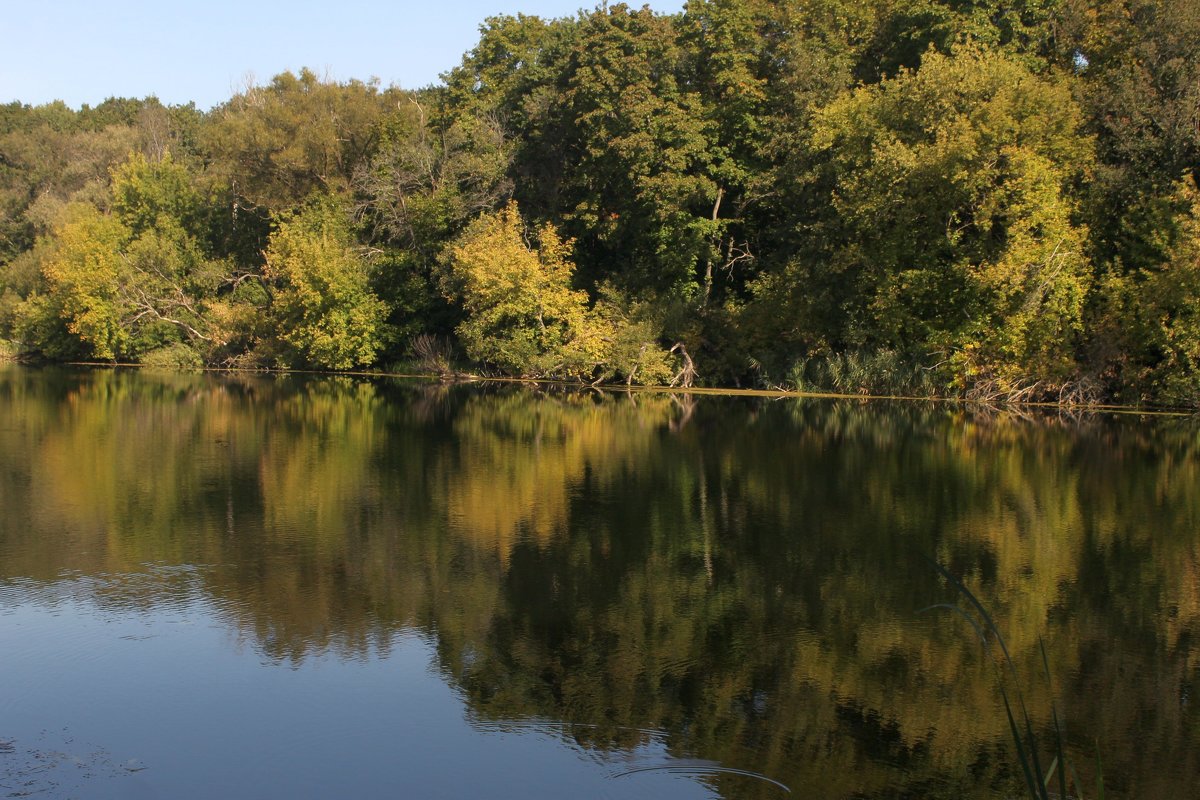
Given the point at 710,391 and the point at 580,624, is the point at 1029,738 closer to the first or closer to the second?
the point at 580,624

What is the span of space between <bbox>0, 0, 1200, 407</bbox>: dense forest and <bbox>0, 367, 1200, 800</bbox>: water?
1510 centimetres

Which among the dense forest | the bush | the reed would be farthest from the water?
the bush

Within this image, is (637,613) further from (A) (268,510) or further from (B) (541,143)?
(B) (541,143)

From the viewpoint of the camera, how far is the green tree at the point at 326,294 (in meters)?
46.8

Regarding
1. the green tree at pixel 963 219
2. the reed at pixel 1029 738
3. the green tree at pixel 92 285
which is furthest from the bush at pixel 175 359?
the reed at pixel 1029 738

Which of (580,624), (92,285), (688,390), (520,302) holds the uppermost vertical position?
(92,285)

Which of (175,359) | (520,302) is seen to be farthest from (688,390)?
(175,359)

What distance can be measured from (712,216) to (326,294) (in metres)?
17.0

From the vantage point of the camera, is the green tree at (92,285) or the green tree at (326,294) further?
the green tree at (92,285)

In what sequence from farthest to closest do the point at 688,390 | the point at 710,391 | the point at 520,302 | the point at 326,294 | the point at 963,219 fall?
the point at 326,294
the point at 520,302
the point at 688,390
the point at 710,391
the point at 963,219

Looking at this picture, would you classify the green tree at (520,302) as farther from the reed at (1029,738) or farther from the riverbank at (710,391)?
the reed at (1029,738)

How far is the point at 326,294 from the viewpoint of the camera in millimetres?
47062

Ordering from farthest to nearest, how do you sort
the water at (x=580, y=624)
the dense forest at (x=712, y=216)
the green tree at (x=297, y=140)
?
the green tree at (x=297, y=140) < the dense forest at (x=712, y=216) < the water at (x=580, y=624)

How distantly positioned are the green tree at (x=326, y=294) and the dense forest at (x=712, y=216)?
0.49 ft
